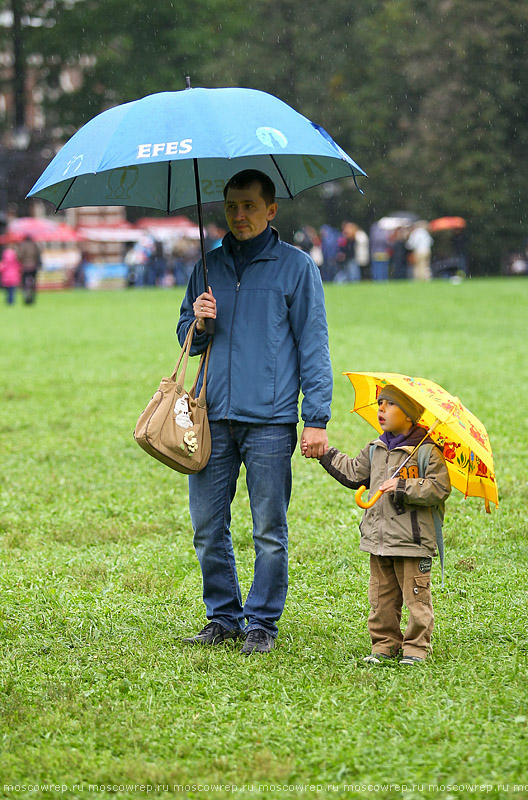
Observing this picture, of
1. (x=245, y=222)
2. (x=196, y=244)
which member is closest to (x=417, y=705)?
(x=245, y=222)

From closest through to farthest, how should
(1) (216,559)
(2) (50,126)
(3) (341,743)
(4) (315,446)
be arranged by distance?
(3) (341,743)
(4) (315,446)
(1) (216,559)
(2) (50,126)

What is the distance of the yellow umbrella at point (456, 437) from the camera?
466 centimetres

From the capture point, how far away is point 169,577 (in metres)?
6.51

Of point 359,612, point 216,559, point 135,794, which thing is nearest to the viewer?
point 135,794

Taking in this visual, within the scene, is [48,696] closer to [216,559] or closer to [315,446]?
[216,559]

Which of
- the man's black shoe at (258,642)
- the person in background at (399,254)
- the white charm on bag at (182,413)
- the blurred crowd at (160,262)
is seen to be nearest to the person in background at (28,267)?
the blurred crowd at (160,262)

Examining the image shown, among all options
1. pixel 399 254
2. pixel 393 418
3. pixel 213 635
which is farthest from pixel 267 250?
pixel 399 254

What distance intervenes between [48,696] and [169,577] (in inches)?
75.5

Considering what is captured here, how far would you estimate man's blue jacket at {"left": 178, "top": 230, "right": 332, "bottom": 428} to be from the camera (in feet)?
16.3

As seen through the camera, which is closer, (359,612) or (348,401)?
(359,612)

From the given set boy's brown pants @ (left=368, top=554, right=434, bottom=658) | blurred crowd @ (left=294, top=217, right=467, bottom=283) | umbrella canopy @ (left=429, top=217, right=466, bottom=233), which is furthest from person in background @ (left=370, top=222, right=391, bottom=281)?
boy's brown pants @ (left=368, top=554, right=434, bottom=658)

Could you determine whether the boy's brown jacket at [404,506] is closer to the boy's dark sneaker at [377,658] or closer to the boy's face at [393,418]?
the boy's face at [393,418]

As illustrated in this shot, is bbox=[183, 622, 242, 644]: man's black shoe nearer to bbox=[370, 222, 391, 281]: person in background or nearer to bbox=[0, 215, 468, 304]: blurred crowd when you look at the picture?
bbox=[0, 215, 468, 304]: blurred crowd

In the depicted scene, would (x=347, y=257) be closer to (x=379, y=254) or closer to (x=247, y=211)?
(x=379, y=254)
